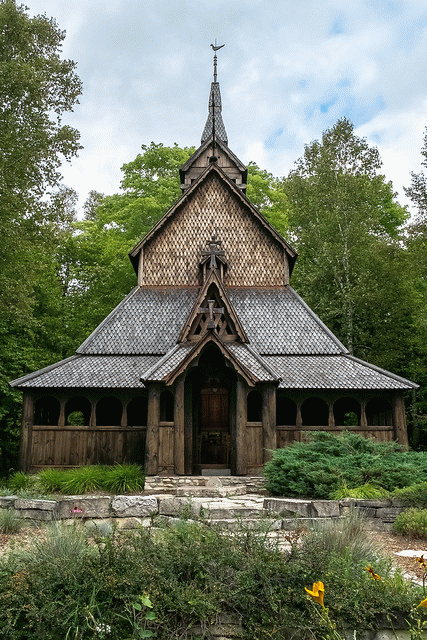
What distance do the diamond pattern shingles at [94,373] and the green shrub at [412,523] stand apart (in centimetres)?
902

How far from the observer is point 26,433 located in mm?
16500

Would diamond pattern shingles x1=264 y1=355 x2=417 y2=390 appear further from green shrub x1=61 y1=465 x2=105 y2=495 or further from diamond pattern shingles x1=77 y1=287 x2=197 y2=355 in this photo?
green shrub x1=61 y1=465 x2=105 y2=495

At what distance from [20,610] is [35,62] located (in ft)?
58.1

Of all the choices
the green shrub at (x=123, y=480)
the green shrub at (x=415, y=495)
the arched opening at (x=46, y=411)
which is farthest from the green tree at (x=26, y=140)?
the green shrub at (x=415, y=495)

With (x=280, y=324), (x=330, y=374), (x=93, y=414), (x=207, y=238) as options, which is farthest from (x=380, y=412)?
(x=93, y=414)

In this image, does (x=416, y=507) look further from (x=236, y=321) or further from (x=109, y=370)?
(x=109, y=370)

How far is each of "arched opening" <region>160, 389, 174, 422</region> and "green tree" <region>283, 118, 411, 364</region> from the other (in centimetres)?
1153

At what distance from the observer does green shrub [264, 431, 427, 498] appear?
10117mm

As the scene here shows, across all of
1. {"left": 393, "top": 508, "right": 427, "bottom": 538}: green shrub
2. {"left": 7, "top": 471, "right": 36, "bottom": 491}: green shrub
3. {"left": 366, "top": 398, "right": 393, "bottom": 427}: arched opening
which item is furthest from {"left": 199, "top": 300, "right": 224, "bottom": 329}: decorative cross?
{"left": 393, "top": 508, "right": 427, "bottom": 538}: green shrub

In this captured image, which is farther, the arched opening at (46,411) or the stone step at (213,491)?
the arched opening at (46,411)

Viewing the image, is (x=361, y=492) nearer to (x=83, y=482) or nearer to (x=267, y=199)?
(x=83, y=482)

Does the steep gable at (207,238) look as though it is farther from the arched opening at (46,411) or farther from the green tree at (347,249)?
the green tree at (347,249)

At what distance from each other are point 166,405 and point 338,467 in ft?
23.0

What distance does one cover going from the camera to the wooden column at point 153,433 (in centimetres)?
1454
